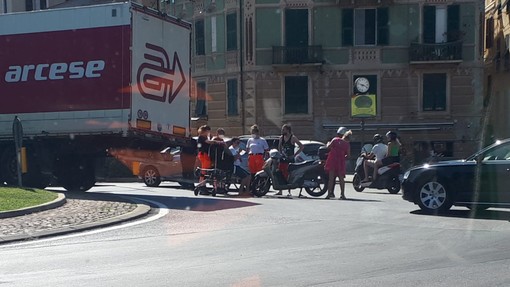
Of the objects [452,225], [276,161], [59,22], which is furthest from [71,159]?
[452,225]

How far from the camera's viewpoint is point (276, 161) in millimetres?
19031

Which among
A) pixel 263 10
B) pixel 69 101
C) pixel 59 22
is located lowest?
pixel 69 101

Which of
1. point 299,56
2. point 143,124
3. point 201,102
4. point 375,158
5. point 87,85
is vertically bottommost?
point 375,158

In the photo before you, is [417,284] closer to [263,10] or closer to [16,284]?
[16,284]

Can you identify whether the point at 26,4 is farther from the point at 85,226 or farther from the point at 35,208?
the point at 85,226

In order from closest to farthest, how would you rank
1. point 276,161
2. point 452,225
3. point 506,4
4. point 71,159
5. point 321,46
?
point 452,225 → point 276,161 → point 71,159 → point 321,46 → point 506,4

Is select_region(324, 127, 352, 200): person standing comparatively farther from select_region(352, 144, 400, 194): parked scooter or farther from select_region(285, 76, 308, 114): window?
select_region(285, 76, 308, 114): window

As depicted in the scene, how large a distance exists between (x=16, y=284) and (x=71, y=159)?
12.8 m

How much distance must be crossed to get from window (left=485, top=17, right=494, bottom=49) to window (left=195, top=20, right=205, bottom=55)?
46.7 ft

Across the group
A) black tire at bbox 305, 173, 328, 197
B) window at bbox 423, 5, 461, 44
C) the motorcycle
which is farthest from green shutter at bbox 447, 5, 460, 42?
the motorcycle

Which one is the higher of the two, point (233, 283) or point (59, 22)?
point (59, 22)

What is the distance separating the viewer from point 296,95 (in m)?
37.5

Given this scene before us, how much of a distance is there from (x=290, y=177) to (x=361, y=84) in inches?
712

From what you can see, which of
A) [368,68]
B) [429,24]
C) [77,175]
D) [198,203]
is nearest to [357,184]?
[198,203]
